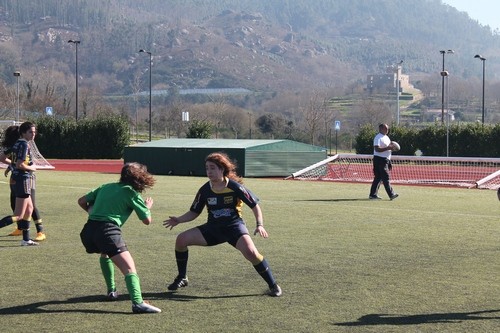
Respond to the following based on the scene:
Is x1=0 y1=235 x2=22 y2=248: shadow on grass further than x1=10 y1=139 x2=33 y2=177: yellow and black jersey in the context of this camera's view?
Yes

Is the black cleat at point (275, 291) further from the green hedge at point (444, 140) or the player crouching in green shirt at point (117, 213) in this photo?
the green hedge at point (444, 140)

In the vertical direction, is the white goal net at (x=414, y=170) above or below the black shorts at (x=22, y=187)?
below

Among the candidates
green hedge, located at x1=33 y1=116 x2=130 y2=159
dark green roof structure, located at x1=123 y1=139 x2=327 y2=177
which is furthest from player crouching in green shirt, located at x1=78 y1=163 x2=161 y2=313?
green hedge, located at x1=33 y1=116 x2=130 y2=159

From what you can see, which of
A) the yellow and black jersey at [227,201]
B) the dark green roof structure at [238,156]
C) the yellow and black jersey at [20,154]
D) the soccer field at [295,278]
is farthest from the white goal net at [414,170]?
the yellow and black jersey at [227,201]

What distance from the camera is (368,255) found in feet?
41.3

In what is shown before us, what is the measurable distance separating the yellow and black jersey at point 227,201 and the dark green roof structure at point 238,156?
2435cm

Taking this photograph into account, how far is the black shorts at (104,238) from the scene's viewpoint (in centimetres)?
898

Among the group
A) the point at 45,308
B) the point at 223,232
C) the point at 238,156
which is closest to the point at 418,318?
the point at 223,232

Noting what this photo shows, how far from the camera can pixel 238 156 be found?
3462cm

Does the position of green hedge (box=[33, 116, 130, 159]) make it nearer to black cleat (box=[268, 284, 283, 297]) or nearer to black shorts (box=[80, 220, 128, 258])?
black cleat (box=[268, 284, 283, 297])

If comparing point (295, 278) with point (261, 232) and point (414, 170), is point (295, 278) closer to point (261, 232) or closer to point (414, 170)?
point (261, 232)

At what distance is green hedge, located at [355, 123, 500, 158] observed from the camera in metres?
50.9

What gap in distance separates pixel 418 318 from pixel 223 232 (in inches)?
89.2

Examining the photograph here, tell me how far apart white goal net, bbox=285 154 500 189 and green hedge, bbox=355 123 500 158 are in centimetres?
1317
